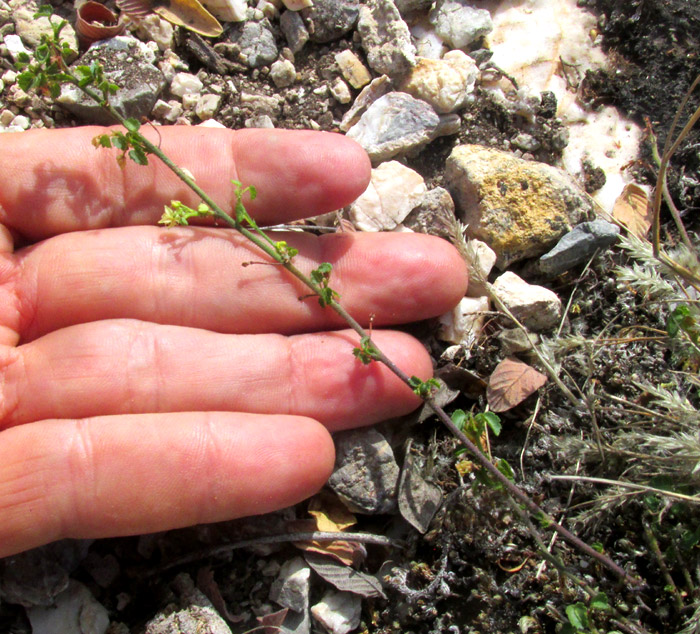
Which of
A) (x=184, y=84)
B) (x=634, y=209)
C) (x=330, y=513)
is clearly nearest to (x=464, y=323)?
(x=330, y=513)

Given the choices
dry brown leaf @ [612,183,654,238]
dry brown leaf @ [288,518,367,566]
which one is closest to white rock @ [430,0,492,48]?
dry brown leaf @ [612,183,654,238]

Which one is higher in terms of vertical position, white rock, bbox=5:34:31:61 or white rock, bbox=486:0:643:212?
white rock, bbox=486:0:643:212

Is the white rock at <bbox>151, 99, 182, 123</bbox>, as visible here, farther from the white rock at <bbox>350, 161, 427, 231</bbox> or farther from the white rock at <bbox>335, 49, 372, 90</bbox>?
the white rock at <bbox>350, 161, 427, 231</bbox>

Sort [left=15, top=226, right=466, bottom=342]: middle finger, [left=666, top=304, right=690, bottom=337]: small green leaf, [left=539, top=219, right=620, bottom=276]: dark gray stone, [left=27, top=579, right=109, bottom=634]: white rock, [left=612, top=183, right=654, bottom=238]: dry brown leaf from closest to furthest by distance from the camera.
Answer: [left=666, top=304, right=690, bottom=337]: small green leaf, [left=27, top=579, right=109, bottom=634]: white rock, [left=15, top=226, right=466, bottom=342]: middle finger, [left=539, top=219, right=620, bottom=276]: dark gray stone, [left=612, top=183, right=654, bottom=238]: dry brown leaf

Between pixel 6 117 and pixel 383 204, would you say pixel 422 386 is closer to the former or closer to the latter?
pixel 383 204

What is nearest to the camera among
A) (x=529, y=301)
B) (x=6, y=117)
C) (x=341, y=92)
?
(x=529, y=301)

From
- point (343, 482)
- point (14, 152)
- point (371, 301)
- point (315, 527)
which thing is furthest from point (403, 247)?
point (14, 152)
